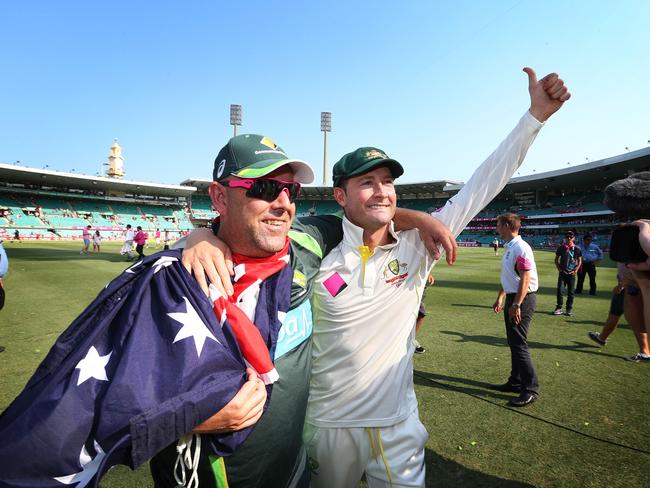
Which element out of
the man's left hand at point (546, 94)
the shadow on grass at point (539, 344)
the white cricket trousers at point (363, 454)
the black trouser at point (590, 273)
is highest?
the man's left hand at point (546, 94)

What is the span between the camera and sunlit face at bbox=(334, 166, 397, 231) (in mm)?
2242

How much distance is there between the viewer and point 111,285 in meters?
1.30

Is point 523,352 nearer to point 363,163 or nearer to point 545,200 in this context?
point 363,163

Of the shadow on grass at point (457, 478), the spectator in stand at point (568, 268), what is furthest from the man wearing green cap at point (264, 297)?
the spectator in stand at point (568, 268)

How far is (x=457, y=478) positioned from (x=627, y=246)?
8.47 feet

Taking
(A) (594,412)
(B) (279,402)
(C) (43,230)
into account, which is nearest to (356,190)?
(B) (279,402)

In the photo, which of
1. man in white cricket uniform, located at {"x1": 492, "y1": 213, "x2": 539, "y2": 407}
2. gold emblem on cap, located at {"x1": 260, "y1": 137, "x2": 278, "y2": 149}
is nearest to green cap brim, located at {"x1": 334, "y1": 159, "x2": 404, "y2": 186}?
gold emblem on cap, located at {"x1": 260, "y1": 137, "x2": 278, "y2": 149}

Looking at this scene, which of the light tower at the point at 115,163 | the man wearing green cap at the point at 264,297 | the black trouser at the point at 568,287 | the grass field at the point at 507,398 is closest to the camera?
the man wearing green cap at the point at 264,297

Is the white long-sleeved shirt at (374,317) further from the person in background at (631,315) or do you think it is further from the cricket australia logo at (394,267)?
the person in background at (631,315)

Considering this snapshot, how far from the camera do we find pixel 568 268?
10.3 meters

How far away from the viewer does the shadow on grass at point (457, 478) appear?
122 inches

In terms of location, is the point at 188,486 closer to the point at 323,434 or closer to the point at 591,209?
the point at 323,434

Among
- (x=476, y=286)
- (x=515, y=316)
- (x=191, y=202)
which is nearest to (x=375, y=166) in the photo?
(x=515, y=316)

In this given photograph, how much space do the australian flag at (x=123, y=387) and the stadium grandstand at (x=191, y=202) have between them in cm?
5168
